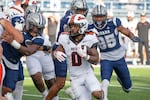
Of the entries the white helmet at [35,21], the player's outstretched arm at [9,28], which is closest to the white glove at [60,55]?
the white helmet at [35,21]

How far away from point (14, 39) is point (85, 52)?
1009 mm

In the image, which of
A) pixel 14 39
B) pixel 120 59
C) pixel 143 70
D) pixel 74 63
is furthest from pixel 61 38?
pixel 143 70

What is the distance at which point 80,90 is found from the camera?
294 inches

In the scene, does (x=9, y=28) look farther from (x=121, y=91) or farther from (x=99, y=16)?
(x=121, y=91)

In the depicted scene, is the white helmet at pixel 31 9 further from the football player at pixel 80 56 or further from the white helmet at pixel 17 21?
the white helmet at pixel 17 21

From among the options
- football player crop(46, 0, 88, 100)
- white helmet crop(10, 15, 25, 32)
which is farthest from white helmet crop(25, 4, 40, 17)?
white helmet crop(10, 15, 25, 32)

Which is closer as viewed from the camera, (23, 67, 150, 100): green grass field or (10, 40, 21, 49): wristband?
(10, 40, 21, 49): wristband

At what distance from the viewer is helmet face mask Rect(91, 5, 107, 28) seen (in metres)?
8.97

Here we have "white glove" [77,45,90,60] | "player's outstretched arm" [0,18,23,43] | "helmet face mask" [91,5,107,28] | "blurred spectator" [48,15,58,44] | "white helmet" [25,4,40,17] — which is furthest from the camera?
"blurred spectator" [48,15,58,44]

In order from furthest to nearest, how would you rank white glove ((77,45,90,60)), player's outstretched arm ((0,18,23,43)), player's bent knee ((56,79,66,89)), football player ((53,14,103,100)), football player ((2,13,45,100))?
player's bent knee ((56,79,66,89)), football player ((53,14,103,100)), white glove ((77,45,90,60)), football player ((2,13,45,100)), player's outstretched arm ((0,18,23,43))

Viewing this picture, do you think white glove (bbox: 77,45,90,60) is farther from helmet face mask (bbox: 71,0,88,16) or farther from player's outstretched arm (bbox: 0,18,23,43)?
helmet face mask (bbox: 71,0,88,16)

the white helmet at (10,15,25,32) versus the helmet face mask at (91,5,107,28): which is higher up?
the white helmet at (10,15,25,32)

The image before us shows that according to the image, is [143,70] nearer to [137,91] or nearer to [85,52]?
[137,91]

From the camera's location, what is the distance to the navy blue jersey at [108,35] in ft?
30.0
